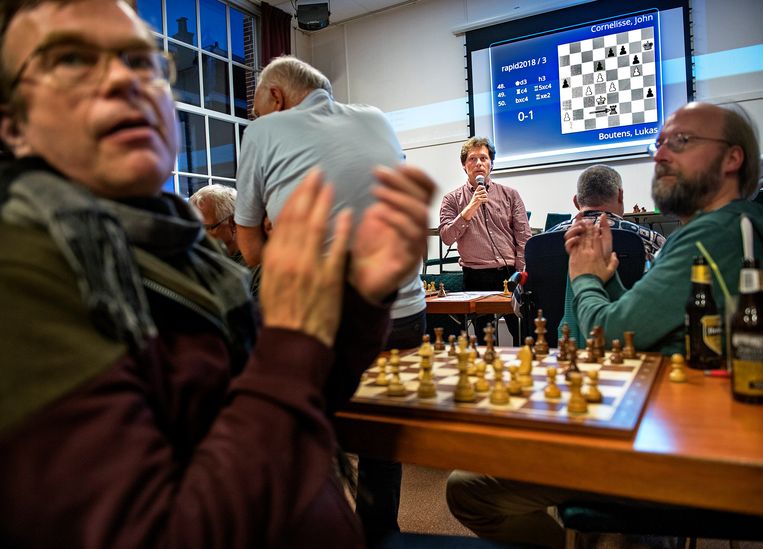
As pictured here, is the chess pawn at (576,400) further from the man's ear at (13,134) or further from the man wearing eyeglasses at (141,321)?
the man's ear at (13,134)

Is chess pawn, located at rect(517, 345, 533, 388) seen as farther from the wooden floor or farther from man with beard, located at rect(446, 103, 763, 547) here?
the wooden floor

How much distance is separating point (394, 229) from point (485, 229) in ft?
13.0

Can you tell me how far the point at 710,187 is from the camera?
182 cm

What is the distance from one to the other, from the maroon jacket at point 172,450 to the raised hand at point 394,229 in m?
0.15

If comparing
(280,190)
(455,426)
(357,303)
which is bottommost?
(455,426)

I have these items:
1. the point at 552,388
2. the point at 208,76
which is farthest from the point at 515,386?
the point at 208,76

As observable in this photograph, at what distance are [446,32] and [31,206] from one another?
7.89 meters

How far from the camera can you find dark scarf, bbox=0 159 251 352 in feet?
2.06

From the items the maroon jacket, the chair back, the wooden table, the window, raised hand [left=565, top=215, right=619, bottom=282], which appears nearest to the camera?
the maroon jacket

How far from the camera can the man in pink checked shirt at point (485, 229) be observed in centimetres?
457

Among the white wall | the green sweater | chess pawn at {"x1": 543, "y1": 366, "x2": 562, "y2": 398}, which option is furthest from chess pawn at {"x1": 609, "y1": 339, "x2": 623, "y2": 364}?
the white wall

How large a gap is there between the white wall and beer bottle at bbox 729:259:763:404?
18.1 feet

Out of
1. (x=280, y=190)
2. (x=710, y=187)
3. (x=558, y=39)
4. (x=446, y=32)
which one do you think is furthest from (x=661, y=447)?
(x=446, y=32)

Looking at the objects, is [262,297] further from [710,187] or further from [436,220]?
[436,220]
